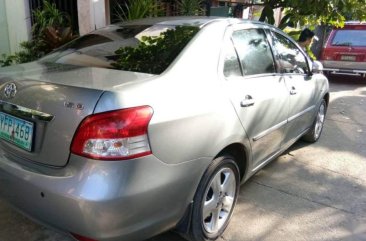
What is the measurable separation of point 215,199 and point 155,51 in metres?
1.15

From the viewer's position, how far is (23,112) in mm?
2201

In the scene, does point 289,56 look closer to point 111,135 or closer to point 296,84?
point 296,84

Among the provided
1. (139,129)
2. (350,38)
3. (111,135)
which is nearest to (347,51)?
(350,38)

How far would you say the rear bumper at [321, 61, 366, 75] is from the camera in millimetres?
10305

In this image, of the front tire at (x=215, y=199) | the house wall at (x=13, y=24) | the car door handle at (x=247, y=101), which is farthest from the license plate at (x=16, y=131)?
the house wall at (x=13, y=24)

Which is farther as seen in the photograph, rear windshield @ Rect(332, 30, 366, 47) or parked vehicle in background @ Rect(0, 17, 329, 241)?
rear windshield @ Rect(332, 30, 366, 47)

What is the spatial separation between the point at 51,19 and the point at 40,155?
457cm

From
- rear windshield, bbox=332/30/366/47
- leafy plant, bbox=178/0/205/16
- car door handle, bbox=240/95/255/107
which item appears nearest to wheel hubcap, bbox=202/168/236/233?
car door handle, bbox=240/95/255/107

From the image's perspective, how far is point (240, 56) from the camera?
2.97m

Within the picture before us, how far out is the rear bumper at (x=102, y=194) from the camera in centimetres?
193

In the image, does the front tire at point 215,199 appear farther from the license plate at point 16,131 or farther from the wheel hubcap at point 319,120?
the wheel hubcap at point 319,120

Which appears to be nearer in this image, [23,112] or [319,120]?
[23,112]

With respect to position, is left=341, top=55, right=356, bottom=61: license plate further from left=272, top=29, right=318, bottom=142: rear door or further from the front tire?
the front tire

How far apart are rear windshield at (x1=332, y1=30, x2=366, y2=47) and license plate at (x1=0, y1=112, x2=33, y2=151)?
1014 centimetres
